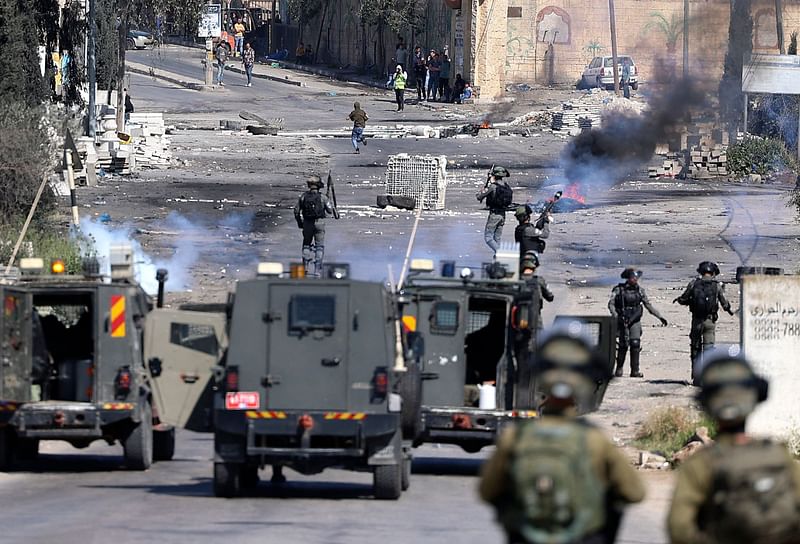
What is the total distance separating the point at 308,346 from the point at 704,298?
24.8ft

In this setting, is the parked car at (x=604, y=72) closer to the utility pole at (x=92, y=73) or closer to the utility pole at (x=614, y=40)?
the utility pole at (x=614, y=40)

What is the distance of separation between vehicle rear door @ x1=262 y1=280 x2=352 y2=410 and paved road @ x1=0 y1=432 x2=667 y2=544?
79cm

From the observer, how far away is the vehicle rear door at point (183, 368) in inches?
520

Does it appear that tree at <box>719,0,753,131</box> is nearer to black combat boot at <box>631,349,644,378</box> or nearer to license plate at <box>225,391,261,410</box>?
black combat boot at <box>631,349,644,378</box>

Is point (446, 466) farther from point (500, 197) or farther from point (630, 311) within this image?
point (500, 197)

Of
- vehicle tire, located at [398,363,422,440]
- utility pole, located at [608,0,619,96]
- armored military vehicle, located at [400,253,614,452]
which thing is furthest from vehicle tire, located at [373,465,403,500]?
utility pole, located at [608,0,619,96]

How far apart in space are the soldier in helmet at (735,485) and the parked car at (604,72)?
178ft

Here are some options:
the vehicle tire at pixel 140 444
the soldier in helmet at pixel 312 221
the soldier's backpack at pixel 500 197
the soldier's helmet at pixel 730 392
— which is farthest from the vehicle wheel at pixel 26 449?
the soldier's backpack at pixel 500 197

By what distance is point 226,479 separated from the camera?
1244 cm

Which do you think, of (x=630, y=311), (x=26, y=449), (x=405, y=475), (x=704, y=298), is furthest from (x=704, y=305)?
(x=26, y=449)

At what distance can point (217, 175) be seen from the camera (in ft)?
132

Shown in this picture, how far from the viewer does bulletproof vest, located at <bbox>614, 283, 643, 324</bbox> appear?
19391mm

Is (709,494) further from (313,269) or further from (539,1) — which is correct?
(539,1)

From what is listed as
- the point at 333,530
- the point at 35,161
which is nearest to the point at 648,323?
the point at 35,161
